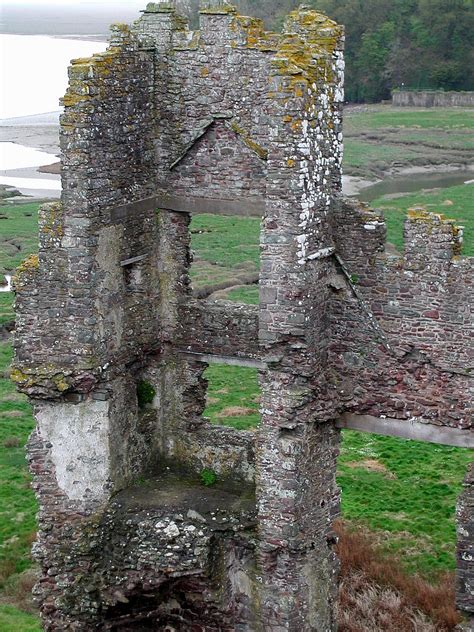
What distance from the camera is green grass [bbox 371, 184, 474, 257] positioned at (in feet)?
129

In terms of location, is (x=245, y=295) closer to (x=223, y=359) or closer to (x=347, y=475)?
(x=347, y=475)

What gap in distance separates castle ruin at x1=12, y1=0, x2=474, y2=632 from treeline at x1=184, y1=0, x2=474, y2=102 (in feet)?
186

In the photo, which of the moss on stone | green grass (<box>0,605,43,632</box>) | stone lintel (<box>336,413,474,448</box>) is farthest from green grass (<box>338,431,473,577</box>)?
the moss on stone

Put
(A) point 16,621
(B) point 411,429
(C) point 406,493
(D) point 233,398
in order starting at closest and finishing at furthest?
(B) point 411,429 → (A) point 16,621 → (C) point 406,493 → (D) point 233,398

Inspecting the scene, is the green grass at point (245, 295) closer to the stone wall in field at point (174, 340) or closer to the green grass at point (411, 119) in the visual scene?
the stone wall in field at point (174, 340)

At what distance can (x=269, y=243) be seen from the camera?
1330 cm

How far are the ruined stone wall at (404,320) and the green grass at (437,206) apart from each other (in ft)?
74.7

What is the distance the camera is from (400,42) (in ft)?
244

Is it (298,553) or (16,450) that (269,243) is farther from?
(16,450)

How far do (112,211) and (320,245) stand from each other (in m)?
2.78

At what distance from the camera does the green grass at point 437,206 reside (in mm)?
39250

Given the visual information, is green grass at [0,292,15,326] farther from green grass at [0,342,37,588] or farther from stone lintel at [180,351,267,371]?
stone lintel at [180,351,267,371]

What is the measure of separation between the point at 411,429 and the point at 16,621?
595 cm

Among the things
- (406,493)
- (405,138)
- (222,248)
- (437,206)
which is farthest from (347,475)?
(405,138)
